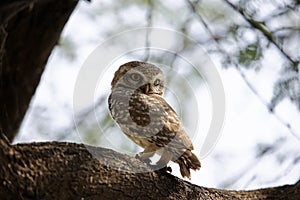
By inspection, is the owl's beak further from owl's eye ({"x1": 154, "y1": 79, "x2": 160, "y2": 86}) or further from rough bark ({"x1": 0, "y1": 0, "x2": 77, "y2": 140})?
rough bark ({"x1": 0, "y1": 0, "x2": 77, "y2": 140})

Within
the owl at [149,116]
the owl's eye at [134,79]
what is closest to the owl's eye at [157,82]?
the owl at [149,116]

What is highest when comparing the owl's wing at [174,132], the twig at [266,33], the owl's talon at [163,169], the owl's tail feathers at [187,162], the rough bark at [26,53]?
the twig at [266,33]

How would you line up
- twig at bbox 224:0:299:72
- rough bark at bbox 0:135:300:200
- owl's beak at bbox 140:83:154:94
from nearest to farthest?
rough bark at bbox 0:135:300:200
twig at bbox 224:0:299:72
owl's beak at bbox 140:83:154:94

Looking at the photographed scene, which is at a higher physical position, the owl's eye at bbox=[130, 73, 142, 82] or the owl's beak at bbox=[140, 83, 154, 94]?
the owl's eye at bbox=[130, 73, 142, 82]

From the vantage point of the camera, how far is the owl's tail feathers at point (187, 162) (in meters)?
3.12

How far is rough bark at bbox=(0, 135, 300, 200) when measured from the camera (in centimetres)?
248

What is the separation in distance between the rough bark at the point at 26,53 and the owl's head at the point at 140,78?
0.50 metres

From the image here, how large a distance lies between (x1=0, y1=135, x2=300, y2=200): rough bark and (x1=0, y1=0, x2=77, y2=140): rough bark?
1171 millimetres

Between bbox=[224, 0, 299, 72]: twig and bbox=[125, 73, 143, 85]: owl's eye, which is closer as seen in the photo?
bbox=[224, 0, 299, 72]: twig

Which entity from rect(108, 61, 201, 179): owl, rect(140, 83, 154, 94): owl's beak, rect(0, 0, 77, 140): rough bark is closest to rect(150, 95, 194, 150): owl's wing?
rect(108, 61, 201, 179): owl

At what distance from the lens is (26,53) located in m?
3.83

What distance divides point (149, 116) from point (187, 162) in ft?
1.24

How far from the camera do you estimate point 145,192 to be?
2.72m

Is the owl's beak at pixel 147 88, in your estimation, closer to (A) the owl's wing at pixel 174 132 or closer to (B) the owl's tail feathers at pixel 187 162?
(A) the owl's wing at pixel 174 132
